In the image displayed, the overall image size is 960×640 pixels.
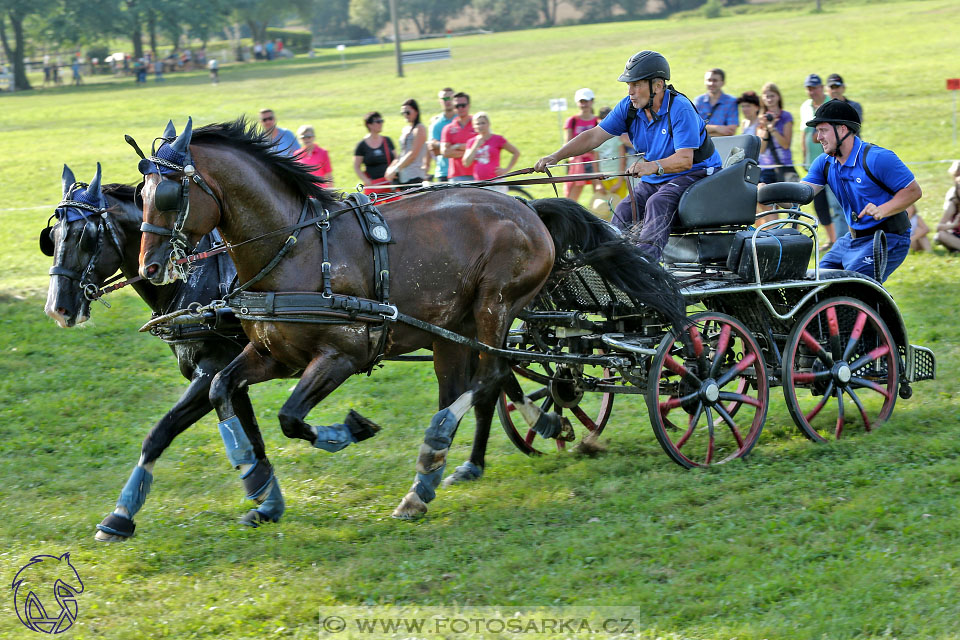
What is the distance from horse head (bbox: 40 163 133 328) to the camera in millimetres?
5656

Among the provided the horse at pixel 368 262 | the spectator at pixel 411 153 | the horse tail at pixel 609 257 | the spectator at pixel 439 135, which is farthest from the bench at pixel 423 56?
the horse at pixel 368 262

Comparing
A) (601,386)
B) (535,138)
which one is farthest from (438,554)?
(535,138)

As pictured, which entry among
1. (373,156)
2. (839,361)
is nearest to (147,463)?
(839,361)

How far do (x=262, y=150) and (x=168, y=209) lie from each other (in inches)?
27.3

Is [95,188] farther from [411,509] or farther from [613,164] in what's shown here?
[613,164]

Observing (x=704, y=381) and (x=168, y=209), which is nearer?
(x=168, y=209)

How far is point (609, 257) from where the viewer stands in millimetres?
6000

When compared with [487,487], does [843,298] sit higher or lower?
higher

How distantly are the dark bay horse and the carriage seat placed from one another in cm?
273

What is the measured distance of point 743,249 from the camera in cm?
623

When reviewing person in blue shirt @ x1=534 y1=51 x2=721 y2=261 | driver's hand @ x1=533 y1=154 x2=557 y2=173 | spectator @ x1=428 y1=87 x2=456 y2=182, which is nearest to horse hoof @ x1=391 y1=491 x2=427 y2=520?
person in blue shirt @ x1=534 y1=51 x2=721 y2=261

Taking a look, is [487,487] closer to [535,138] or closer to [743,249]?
Answer: [743,249]

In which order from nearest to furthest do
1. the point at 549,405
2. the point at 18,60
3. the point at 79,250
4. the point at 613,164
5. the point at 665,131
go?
the point at 79,250
the point at 665,131
the point at 549,405
the point at 613,164
the point at 18,60

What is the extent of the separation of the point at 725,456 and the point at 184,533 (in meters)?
3.25
